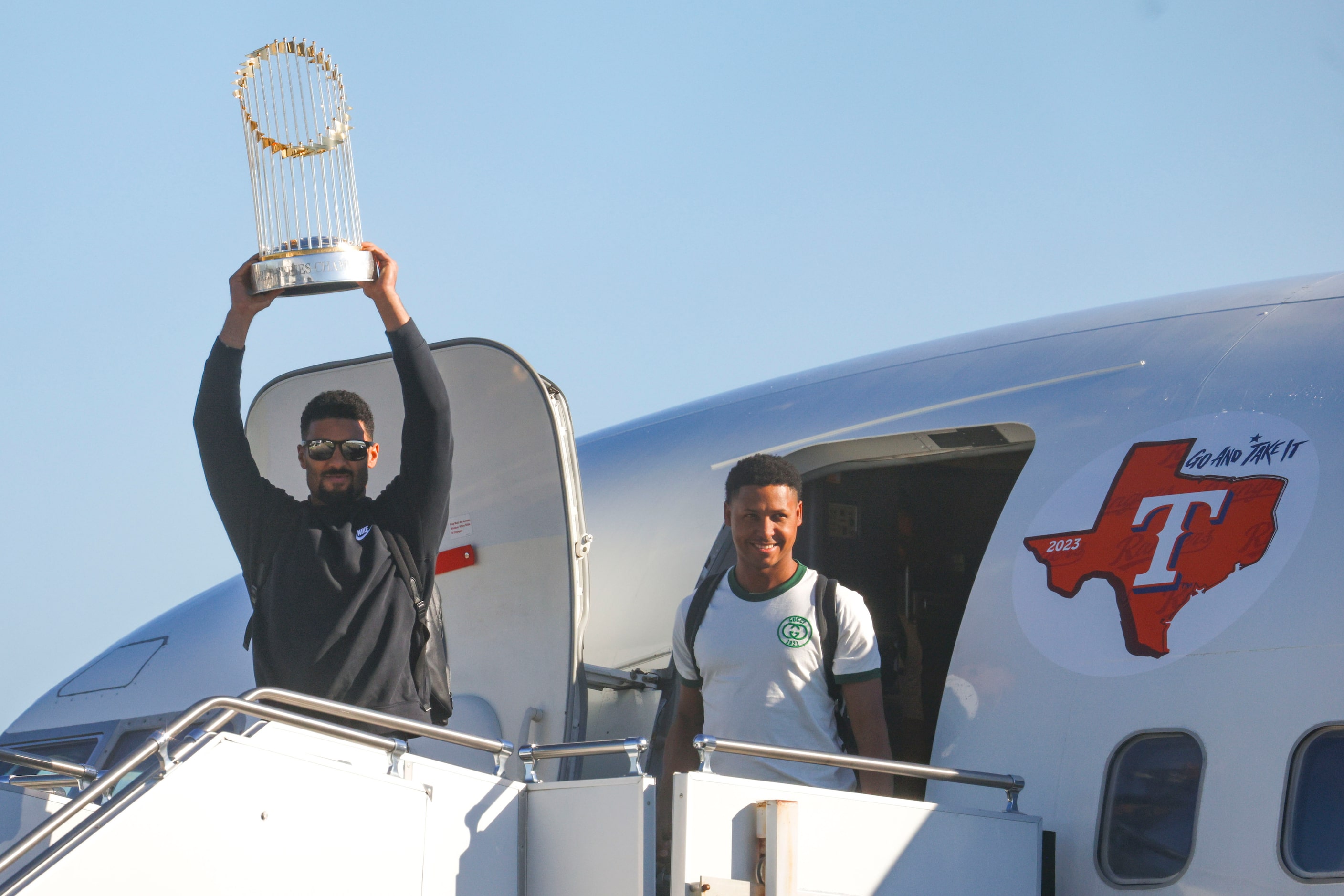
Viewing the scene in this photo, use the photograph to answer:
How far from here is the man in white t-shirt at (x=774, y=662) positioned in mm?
5160

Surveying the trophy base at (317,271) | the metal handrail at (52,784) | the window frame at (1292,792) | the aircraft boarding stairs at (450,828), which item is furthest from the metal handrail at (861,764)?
the metal handrail at (52,784)

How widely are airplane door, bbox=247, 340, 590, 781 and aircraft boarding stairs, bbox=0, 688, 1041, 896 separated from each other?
67.2 inches

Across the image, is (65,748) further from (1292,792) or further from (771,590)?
(1292,792)

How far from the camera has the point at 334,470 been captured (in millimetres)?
5430

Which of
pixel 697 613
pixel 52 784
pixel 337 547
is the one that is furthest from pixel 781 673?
pixel 52 784

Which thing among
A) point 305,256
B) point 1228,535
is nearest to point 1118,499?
point 1228,535

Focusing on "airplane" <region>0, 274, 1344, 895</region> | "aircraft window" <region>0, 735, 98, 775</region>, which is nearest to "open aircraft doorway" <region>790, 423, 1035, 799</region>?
"airplane" <region>0, 274, 1344, 895</region>

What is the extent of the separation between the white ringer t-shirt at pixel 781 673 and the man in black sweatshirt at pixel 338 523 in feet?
3.55

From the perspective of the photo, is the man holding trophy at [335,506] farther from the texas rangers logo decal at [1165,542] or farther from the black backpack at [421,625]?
the texas rangers logo decal at [1165,542]

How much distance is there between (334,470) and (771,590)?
1729mm

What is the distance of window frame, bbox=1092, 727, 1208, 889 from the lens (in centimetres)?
479

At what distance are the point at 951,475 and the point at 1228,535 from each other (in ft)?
9.06

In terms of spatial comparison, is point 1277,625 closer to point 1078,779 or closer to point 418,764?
point 1078,779

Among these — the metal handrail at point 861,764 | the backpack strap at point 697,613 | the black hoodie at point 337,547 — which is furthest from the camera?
the backpack strap at point 697,613
